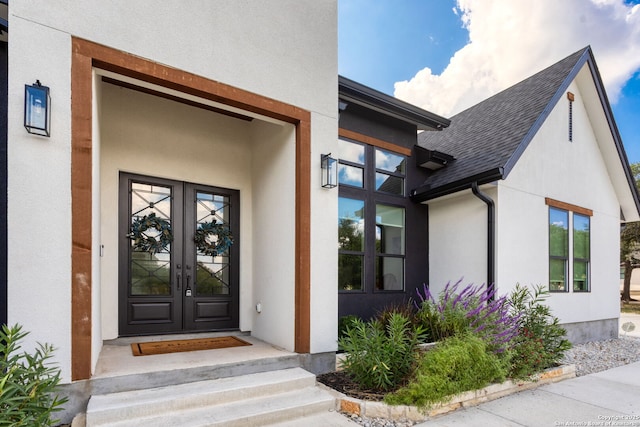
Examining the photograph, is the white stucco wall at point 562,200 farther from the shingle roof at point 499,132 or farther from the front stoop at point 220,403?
the front stoop at point 220,403

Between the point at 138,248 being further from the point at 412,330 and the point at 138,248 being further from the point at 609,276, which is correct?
the point at 609,276

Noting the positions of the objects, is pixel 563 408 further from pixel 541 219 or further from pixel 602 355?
pixel 541 219

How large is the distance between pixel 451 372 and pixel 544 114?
6153mm

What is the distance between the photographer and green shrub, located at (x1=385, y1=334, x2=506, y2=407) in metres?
3.90

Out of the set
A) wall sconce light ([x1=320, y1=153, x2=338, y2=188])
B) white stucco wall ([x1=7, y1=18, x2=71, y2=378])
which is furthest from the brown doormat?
wall sconce light ([x1=320, y1=153, x2=338, y2=188])

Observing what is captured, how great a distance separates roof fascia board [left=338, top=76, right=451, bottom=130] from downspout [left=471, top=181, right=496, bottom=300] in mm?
1888

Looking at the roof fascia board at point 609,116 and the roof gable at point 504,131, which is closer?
the roof gable at point 504,131

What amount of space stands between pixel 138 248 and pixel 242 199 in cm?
178

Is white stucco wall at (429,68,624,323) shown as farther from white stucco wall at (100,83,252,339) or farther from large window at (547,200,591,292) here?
white stucco wall at (100,83,252,339)

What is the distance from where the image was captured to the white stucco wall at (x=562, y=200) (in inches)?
280

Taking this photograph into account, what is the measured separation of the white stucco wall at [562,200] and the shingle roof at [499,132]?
0.40 metres

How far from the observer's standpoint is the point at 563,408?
4.26 meters

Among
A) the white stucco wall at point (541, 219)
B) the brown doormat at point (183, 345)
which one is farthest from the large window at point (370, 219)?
the brown doormat at point (183, 345)

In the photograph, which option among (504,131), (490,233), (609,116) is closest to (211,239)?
(490,233)
